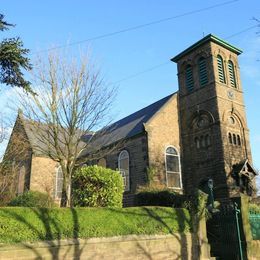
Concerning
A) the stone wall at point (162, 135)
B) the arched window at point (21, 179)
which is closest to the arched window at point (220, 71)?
the stone wall at point (162, 135)

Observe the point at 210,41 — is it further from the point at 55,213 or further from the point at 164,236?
the point at 55,213

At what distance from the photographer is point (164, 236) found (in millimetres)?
13711

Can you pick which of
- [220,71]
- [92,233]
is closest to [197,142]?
[220,71]

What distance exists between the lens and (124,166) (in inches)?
1108

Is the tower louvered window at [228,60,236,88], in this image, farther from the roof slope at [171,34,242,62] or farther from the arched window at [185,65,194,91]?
the arched window at [185,65,194,91]

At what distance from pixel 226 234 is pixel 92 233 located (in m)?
6.75

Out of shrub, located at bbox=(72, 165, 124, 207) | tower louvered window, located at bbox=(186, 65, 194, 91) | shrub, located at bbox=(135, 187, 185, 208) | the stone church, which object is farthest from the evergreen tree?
tower louvered window, located at bbox=(186, 65, 194, 91)

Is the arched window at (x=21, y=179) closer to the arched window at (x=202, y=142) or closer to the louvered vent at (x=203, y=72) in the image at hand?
the arched window at (x=202, y=142)

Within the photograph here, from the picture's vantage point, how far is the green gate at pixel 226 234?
14.9 m

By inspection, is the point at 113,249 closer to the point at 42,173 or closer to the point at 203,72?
the point at 203,72

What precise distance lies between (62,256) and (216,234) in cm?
790

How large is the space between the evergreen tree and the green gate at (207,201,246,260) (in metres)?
10.1

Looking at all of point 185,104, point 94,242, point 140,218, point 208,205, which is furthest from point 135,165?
point 94,242

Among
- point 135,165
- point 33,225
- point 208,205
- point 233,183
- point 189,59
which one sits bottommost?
point 33,225
